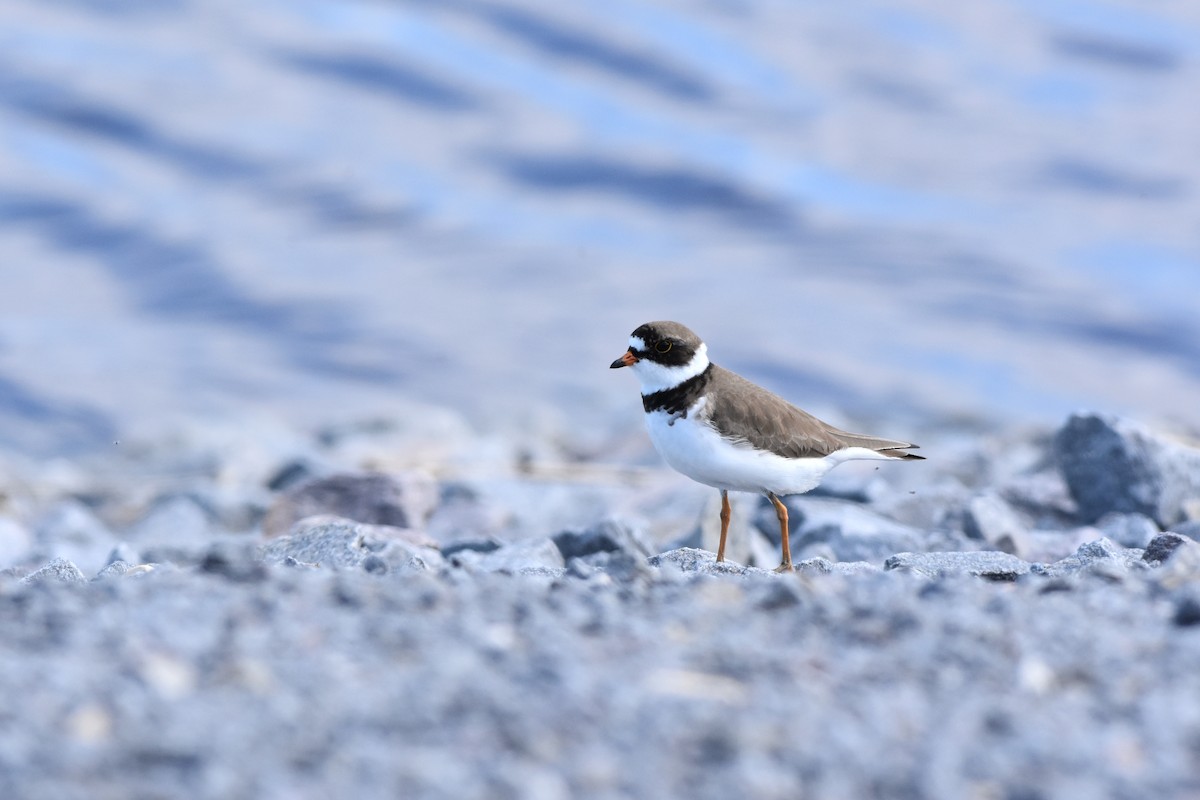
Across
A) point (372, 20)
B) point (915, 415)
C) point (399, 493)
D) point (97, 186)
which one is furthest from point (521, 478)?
point (372, 20)

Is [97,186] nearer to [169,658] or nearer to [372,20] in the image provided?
[372,20]

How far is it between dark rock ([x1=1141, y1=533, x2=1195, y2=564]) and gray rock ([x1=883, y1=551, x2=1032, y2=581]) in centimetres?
43

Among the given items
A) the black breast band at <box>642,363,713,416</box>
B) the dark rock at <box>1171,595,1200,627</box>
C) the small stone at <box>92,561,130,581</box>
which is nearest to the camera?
the dark rock at <box>1171,595,1200,627</box>

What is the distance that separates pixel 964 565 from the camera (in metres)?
5.34

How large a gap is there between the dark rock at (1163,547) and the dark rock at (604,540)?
206cm

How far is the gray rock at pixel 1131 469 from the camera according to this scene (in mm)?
7414

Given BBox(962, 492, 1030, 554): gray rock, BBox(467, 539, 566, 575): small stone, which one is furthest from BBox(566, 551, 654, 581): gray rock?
BBox(962, 492, 1030, 554): gray rock

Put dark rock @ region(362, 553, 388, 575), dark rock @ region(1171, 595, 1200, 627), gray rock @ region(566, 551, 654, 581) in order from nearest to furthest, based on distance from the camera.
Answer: dark rock @ region(1171, 595, 1200, 627) < gray rock @ region(566, 551, 654, 581) < dark rock @ region(362, 553, 388, 575)

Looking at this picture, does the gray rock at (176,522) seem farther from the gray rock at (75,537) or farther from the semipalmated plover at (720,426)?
the semipalmated plover at (720,426)

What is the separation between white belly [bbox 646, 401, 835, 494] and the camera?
5812mm

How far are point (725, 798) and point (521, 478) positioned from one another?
7072 mm

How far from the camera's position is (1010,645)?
3539 millimetres

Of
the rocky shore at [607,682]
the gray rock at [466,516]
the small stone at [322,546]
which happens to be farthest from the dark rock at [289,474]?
the rocky shore at [607,682]

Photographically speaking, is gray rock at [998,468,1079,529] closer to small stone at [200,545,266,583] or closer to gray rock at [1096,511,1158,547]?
gray rock at [1096,511,1158,547]
